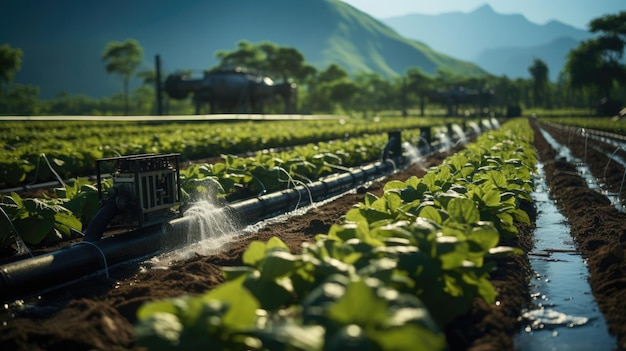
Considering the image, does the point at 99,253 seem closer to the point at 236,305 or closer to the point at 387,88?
the point at 236,305

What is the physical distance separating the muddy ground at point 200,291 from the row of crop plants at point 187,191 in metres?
0.92

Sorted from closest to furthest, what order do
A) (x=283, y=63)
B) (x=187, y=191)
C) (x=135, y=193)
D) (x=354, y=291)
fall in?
(x=354, y=291) < (x=135, y=193) < (x=187, y=191) < (x=283, y=63)

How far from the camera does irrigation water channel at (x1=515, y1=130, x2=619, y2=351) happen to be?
3.58 metres

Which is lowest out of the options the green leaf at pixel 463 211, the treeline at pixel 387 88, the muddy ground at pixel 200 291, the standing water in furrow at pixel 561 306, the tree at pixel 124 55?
the standing water in furrow at pixel 561 306

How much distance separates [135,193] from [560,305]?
355cm

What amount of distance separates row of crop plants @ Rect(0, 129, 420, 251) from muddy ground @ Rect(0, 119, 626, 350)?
0.92m

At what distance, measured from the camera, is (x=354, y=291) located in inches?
81.8

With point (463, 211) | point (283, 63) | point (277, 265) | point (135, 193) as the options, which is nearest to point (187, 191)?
point (135, 193)

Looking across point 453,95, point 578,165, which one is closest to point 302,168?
point 578,165

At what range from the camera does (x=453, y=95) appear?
50719 mm

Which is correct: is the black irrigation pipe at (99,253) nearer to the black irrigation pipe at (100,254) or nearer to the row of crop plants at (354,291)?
the black irrigation pipe at (100,254)

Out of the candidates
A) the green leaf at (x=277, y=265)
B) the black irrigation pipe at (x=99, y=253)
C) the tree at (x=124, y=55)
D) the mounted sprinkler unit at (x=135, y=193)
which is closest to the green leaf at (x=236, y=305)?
the green leaf at (x=277, y=265)

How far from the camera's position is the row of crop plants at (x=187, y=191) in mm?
5422

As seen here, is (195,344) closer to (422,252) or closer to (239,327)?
(239,327)
